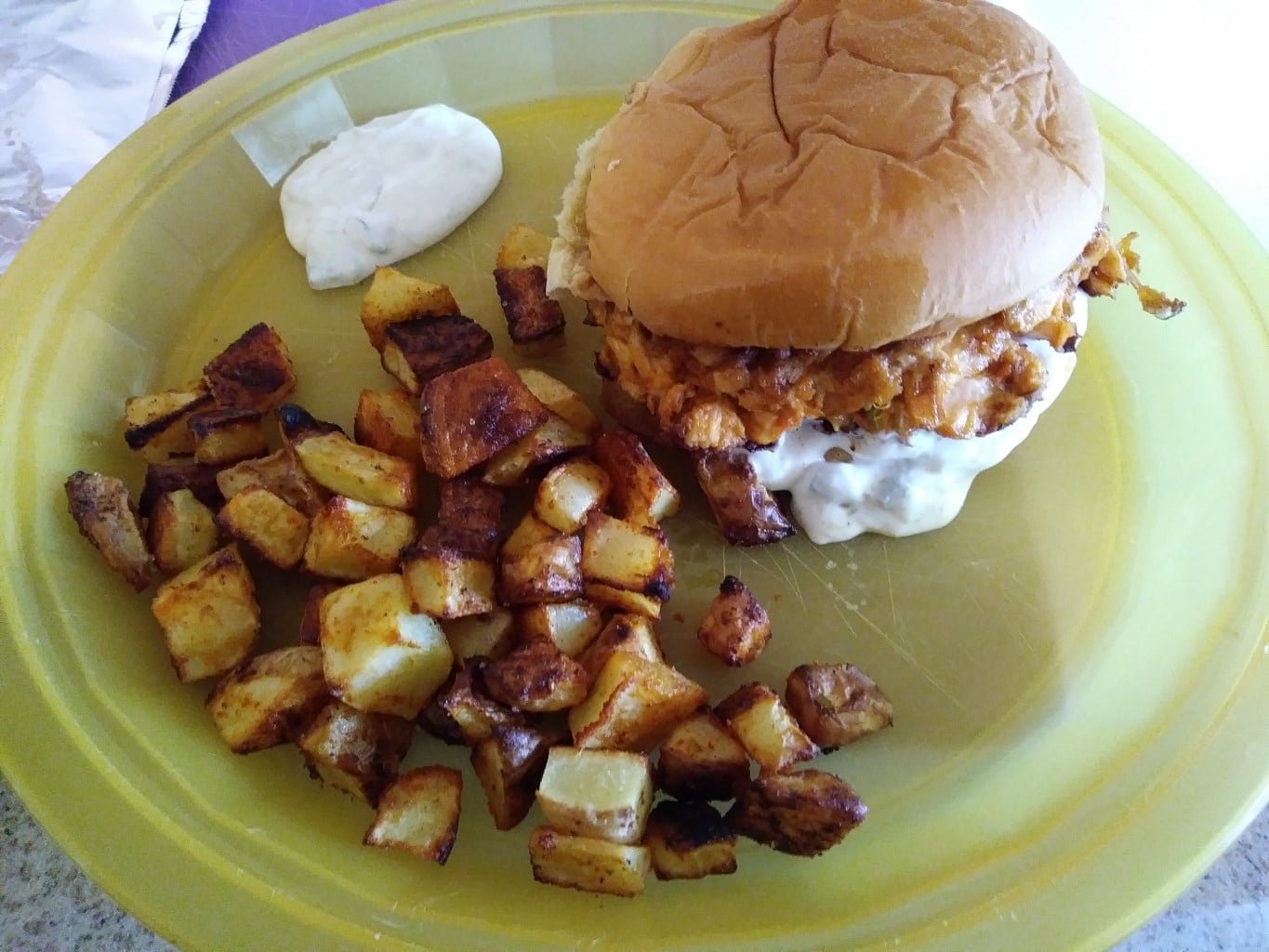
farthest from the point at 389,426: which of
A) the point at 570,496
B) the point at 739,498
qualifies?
the point at 739,498

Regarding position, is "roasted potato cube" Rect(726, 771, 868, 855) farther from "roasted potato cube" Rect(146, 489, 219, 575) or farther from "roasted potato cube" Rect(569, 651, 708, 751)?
"roasted potato cube" Rect(146, 489, 219, 575)

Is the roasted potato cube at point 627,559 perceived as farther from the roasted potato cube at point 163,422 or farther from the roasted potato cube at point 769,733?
the roasted potato cube at point 163,422

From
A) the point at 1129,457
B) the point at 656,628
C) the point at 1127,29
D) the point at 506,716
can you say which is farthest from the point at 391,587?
the point at 1127,29

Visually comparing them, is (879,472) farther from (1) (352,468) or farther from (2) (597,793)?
(1) (352,468)

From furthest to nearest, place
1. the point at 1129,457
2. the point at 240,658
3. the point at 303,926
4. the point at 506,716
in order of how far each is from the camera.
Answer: the point at 1129,457
the point at 240,658
the point at 506,716
the point at 303,926

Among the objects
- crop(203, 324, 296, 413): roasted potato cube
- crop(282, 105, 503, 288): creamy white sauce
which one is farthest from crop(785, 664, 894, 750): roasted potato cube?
crop(282, 105, 503, 288): creamy white sauce

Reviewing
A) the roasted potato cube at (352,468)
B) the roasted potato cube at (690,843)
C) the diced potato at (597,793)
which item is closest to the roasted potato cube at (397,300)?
the roasted potato cube at (352,468)

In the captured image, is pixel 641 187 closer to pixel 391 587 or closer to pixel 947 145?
pixel 947 145
